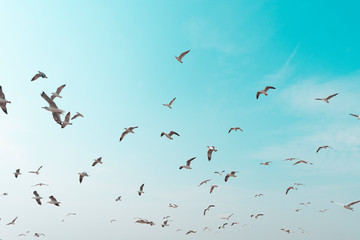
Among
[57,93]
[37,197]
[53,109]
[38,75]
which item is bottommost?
[37,197]

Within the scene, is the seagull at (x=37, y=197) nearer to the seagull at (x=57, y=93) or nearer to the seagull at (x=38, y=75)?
the seagull at (x=57, y=93)

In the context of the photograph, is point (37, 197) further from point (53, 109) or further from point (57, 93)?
point (53, 109)

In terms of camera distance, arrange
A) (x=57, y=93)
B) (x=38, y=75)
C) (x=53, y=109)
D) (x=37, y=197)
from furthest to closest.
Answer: (x=37, y=197)
(x=57, y=93)
(x=38, y=75)
(x=53, y=109)

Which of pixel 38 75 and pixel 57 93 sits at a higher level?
pixel 38 75

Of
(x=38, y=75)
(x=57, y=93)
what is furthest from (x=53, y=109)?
(x=38, y=75)

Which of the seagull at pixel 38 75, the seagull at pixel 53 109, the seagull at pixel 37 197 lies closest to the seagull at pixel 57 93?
the seagull at pixel 38 75

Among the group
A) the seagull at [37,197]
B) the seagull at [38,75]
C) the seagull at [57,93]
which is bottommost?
the seagull at [37,197]

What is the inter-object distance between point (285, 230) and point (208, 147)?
28511 mm

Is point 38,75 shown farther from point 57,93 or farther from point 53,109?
point 53,109

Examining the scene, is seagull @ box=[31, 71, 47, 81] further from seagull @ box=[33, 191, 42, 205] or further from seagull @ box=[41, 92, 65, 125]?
seagull @ box=[33, 191, 42, 205]

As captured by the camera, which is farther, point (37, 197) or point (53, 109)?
point (37, 197)

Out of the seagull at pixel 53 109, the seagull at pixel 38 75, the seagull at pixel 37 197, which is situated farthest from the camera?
the seagull at pixel 37 197

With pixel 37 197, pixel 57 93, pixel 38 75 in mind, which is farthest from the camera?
pixel 37 197

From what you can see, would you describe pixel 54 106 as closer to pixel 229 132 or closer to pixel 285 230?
pixel 229 132
